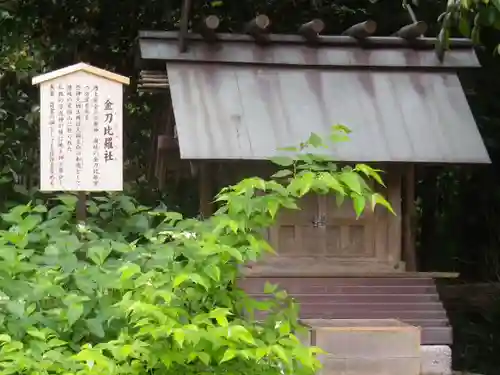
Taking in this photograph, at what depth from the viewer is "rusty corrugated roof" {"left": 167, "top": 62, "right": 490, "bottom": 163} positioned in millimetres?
4395

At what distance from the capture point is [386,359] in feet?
13.7

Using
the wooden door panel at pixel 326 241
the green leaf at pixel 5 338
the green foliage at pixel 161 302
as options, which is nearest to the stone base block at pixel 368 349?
the wooden door panel at pixel 326 241

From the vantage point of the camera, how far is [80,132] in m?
3.88

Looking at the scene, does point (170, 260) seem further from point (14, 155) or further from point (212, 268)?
point (14, 155)

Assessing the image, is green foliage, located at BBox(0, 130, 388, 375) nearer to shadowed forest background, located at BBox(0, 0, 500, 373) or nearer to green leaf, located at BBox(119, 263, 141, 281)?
green leaf, located at BBox(119, 263, 141, 281)

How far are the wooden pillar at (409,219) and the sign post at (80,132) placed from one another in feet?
6.20

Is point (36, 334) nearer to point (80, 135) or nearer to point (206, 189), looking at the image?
point (80, 135)

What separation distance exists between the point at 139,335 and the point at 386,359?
1.92m

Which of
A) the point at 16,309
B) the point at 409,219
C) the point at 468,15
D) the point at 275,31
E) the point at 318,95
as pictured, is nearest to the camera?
the point at 16,309

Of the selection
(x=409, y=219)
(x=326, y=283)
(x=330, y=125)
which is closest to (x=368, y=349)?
(x=326, y=283)

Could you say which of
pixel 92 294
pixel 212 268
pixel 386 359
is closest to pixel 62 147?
pixel 92 294

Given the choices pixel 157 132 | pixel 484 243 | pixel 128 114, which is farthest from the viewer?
pixel 128 114

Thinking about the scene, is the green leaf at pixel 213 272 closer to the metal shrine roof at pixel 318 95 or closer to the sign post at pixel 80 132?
the sign post at pixel 80 132

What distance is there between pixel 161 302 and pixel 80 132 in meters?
1.37
